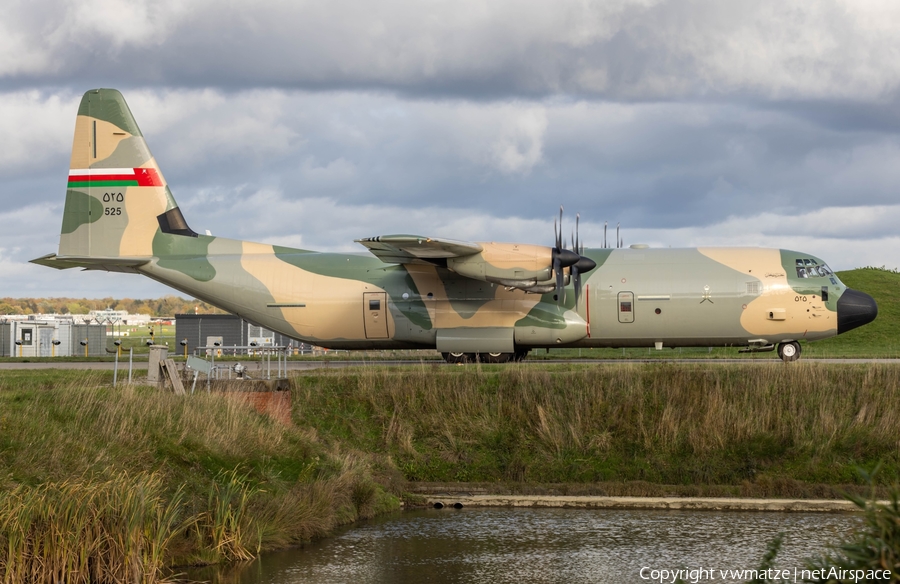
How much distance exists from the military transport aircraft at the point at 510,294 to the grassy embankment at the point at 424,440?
3.83 metres

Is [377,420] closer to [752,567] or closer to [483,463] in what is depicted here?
[483,463]

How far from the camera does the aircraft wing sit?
25078 millimetres

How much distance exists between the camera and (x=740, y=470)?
63.6ft

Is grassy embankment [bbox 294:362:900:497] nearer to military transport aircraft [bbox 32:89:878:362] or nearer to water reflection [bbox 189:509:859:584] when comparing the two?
water reflection [bbox 189:509:859:584]

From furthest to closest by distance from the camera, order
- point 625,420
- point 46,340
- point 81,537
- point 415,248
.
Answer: point 46,340 < point 415,248 < point 625,420 < point 81,537

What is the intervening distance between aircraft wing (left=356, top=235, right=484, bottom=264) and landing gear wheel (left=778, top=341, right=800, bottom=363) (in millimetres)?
10111

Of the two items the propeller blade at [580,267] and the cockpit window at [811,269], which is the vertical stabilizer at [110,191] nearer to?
the propeller blade at [580,267]

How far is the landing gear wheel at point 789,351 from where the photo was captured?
27250mm

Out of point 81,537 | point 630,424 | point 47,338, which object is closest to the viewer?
point 81,537

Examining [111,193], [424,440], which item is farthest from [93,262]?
[424,440]

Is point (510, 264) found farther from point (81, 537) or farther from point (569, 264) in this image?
point (81, 537)

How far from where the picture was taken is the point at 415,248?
25781 millimetres

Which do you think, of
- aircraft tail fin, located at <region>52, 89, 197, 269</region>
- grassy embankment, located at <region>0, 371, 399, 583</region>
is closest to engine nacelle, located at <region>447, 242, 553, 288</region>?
grassy embankment, located at <region>0, 371, 399, 583</region>

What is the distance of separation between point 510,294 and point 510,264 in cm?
171
